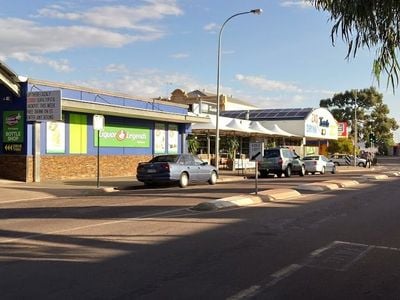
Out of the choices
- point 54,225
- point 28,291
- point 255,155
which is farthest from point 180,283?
point 255,155

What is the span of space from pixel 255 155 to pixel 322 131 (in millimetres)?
47943

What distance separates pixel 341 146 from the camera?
7500 cm

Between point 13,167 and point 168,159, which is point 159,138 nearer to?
point 168,159

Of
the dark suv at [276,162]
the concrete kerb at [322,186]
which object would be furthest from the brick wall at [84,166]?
the concrete kerb at [322,186]

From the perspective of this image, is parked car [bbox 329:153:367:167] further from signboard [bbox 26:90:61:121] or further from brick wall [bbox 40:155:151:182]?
signboard [bbox 26:90:61:121]

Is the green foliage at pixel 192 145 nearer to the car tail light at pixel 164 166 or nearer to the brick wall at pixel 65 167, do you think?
the brick wall at pixel 65 167

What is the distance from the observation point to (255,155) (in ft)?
61.8


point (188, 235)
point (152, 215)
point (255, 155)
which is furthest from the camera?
point (255, 155)

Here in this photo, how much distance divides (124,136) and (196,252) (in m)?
22.0

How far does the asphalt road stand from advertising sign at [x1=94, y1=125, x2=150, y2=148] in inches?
528

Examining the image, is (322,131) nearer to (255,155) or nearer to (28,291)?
(255,155)

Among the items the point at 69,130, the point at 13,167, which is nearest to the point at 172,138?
the point at 69,130

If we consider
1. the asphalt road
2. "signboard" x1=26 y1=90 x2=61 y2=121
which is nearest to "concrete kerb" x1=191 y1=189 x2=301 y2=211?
the asphalt road

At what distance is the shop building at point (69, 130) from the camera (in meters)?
23.5
